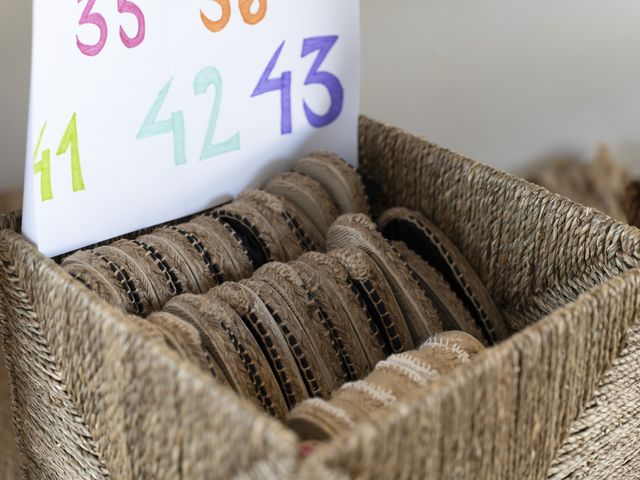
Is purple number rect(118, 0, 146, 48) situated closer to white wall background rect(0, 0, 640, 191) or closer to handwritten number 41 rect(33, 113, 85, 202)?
handwritten number 41 rect(33, 113, 85, 202)

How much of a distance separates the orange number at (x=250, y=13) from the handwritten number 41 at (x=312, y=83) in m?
0.04

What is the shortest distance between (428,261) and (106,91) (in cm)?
39

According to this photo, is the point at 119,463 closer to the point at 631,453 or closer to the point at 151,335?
the point at 151,335

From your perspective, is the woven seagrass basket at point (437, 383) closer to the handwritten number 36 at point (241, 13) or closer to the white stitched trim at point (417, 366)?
the white stitched trim at point (417, 366)

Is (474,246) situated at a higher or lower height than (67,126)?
lower

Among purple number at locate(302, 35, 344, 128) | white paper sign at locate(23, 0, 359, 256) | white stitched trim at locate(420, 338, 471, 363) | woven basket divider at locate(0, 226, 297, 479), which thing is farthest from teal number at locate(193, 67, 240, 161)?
white stitched trim at locate(420, 338, 471, 363)

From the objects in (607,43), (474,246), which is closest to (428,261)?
(474,246)

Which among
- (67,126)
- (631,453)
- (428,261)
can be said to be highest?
(67,126)

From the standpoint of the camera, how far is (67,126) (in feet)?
2.62

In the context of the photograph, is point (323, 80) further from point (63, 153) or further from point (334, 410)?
point (334, 410)

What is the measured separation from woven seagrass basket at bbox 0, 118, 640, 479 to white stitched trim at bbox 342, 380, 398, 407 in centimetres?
7

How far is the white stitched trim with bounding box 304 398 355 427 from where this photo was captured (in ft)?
2.08

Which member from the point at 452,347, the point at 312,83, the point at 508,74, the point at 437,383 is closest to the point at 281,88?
the point at 312,83

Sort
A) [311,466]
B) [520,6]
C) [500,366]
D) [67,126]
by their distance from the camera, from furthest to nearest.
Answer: [520,6] < [67,126] < [500,366] < [311,466]
